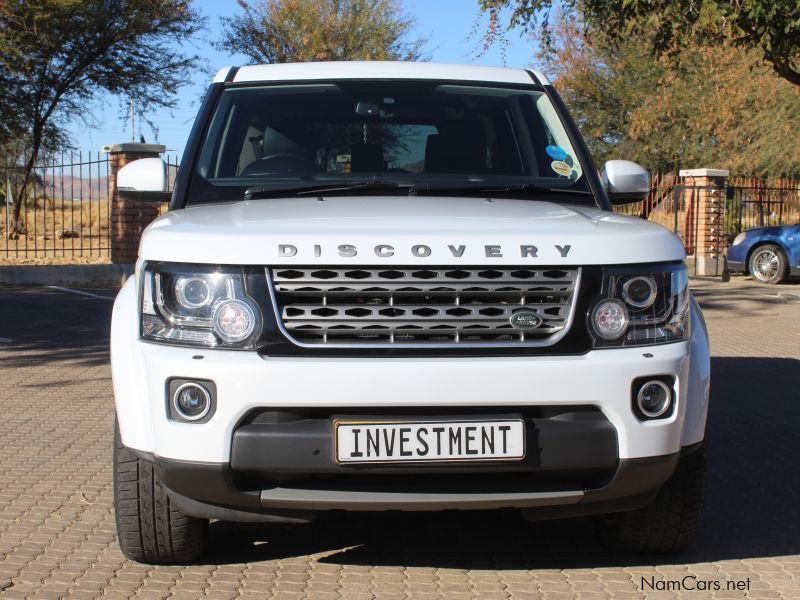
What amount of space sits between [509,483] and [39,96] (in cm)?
2234

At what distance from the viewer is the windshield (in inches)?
187

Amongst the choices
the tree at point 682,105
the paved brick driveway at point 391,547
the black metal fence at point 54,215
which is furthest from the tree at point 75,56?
the paved brick driveway at point 391,547

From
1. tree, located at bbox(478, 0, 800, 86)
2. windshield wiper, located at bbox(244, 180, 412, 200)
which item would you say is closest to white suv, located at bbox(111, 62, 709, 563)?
windshield wiper, located at bbox(244, 180, 412, 200)

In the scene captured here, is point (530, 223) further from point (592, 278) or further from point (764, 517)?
point (764, 517)

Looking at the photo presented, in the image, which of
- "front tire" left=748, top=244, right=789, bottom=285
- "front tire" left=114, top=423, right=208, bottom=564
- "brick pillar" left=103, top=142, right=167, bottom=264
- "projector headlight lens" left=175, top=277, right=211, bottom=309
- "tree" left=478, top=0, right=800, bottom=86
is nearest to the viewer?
"projector headlight lens" left=175, top=277, right=211, bottom=309

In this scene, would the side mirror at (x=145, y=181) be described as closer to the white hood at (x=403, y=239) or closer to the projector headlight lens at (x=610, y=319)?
the white hood at (x=403, y=239)

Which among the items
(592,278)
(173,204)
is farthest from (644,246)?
(173,204)

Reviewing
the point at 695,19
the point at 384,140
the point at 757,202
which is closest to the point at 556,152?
the point at 384,140

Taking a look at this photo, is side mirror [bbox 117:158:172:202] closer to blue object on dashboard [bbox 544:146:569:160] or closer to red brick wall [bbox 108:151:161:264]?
blue object on dashboard [bbox 544:146:569:160]

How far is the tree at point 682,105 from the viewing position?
2733 centimetres

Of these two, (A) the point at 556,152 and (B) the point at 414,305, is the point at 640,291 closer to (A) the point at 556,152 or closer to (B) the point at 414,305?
(B) the point at 414,305

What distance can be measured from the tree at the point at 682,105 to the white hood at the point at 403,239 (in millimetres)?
13491

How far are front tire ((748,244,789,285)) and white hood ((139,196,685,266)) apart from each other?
1682cm

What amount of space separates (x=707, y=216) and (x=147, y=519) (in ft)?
63.7
